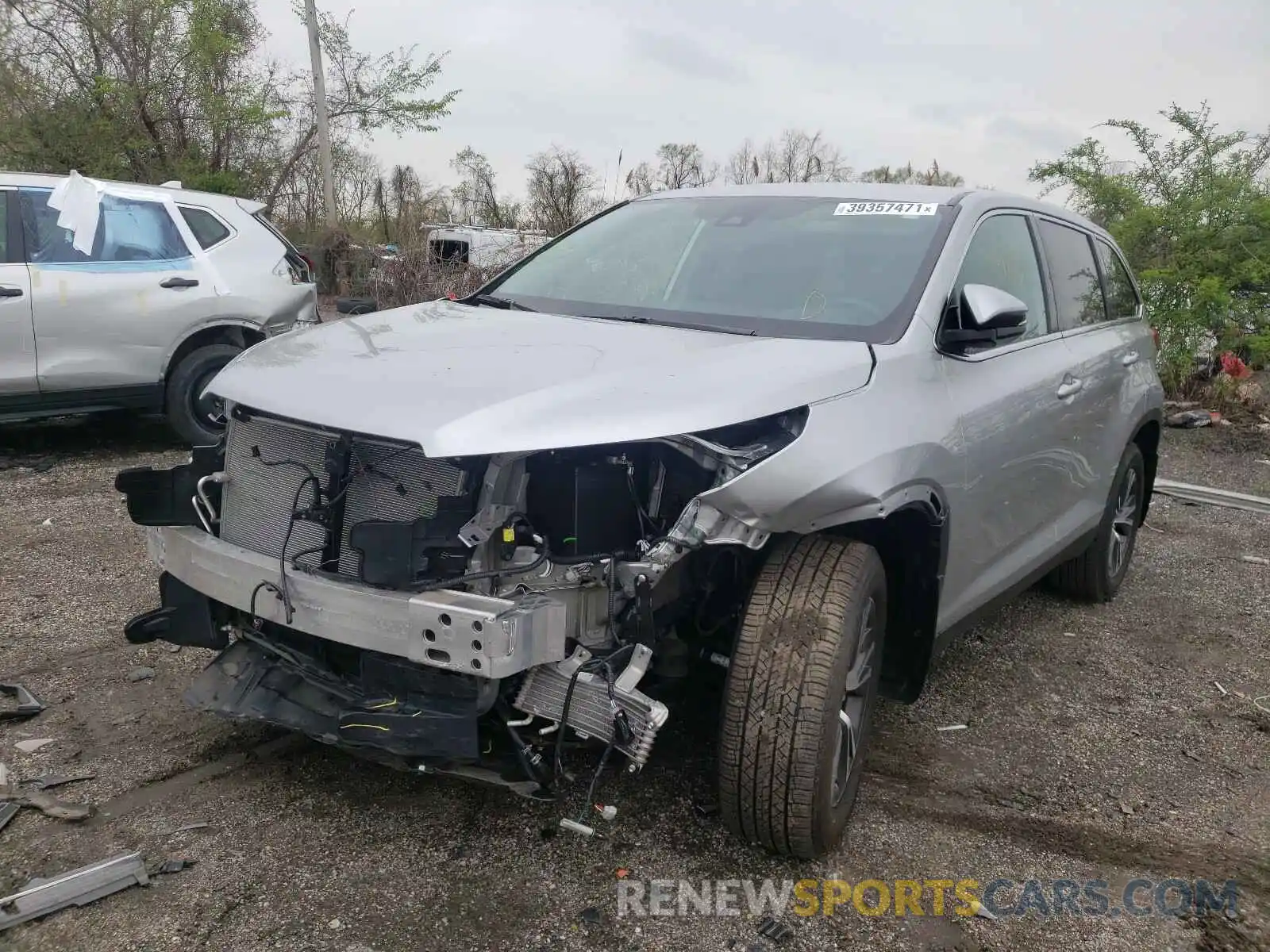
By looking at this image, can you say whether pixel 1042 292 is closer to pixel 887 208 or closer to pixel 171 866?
pixel 887 208

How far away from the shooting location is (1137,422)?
482 cm

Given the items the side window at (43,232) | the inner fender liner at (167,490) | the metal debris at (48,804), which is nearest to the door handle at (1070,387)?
the inner fender liner at (167,490)

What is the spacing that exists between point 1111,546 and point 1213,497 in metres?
3.29

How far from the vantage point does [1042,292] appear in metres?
4.02

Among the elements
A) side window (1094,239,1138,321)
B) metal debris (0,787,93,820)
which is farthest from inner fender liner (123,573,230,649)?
side window (1094,239,1138,321)

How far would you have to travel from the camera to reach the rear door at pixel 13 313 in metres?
6.18

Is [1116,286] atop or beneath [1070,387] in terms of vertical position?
atop

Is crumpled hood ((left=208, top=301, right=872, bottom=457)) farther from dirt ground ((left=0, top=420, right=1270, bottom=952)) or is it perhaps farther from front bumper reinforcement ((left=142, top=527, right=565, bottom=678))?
dirt ground ((left=0, top=420, right=1270, bottom=952))

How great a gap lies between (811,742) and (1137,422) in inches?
123

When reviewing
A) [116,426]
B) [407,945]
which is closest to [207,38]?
[116,426]

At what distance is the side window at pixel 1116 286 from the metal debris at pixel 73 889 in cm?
442

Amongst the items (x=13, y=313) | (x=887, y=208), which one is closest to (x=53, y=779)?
(x=887, y=208)

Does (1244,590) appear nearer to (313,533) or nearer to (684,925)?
(684,925)

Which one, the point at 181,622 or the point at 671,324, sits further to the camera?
the point at 671,324
